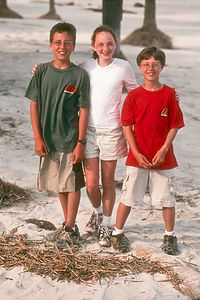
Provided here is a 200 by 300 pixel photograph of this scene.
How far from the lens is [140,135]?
3738 millimetres

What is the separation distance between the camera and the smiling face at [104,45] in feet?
12.4

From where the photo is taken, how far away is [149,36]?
50.8 ft

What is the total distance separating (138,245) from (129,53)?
9.99 m

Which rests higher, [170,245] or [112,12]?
[112,12]

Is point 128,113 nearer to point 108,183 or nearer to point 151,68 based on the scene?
point 151,68

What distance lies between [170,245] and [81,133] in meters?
1.14

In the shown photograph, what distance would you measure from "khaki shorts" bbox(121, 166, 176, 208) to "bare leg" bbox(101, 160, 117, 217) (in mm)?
162

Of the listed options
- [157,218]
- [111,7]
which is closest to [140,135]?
[157,218]

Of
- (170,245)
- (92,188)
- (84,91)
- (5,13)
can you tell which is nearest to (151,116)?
(84,91)

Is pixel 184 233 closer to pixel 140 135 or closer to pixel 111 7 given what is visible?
pixel 140 135

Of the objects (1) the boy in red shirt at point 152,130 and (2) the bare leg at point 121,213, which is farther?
(2) the bare leg at point 121,213

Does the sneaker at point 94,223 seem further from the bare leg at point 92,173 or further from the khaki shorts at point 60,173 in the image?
the khaki shorts at point 60,173

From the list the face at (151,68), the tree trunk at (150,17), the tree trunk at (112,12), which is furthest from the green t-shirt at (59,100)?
the tree trunk at (150,17)

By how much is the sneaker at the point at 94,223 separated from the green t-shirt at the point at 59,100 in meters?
0.73
